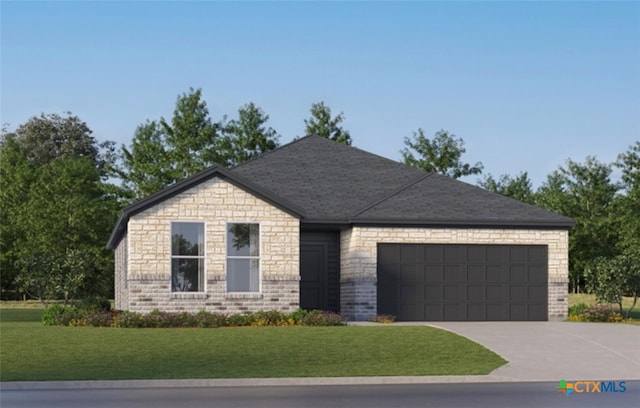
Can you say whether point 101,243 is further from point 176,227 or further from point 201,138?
point 176,227

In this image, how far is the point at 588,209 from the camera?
A: 67.8 meters

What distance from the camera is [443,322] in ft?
111

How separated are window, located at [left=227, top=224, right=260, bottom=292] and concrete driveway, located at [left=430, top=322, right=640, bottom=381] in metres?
5.97

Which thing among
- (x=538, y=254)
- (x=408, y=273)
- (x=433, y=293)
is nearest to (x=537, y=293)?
(x=538, y=254)

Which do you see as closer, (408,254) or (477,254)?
→ (408,254)

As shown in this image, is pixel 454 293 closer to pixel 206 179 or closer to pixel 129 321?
pixel 206 179

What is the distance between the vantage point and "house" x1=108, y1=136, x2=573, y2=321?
105 feet

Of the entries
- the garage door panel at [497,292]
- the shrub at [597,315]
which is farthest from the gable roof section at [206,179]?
the shrub at [597,315]

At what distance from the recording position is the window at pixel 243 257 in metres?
32.3

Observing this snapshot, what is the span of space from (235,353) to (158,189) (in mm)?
32685

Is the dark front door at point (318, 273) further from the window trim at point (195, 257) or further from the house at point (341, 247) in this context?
the window trim at point (195, 257)

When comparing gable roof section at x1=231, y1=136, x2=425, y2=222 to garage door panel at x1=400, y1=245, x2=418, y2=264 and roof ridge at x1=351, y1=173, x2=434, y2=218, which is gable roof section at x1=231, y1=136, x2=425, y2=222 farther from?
garage door panel at x1=400, y1=245, x2=418, y2=264

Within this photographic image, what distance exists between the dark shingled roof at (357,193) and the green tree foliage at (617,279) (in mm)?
2711

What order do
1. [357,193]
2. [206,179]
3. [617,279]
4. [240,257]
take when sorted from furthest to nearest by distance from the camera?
[357,193], [617,279], [240,257], [206,179]
